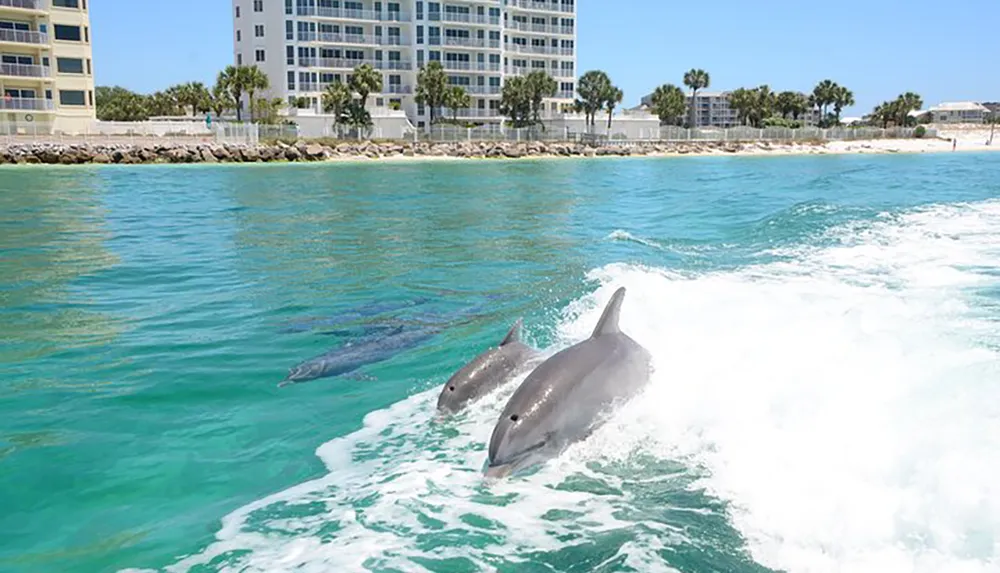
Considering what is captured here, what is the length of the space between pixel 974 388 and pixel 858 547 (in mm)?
2703

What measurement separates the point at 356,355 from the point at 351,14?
A: 10183cm

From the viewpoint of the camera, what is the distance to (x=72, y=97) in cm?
7650

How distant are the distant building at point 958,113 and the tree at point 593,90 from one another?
10839 centimetres

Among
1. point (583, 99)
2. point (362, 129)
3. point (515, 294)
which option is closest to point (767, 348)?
point (515, 294)

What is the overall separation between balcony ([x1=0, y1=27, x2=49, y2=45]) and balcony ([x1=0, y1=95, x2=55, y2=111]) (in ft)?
17.0

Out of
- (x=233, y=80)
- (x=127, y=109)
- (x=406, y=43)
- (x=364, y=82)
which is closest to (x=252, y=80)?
(x=233, y=80)

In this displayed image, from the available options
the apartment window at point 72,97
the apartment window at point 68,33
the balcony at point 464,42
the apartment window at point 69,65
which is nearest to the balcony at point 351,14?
the balcony at point 464,42

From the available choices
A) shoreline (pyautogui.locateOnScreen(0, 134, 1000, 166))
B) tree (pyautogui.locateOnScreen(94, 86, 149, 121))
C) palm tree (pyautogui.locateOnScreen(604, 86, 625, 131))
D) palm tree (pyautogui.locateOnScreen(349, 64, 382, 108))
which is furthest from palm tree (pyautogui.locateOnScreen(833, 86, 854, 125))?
tree (pyautogui.locateOnScreen(94, 86, 149, 121))

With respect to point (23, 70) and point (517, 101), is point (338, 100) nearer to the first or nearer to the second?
point (517, 101)

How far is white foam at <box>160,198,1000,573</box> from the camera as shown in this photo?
499 centimetres

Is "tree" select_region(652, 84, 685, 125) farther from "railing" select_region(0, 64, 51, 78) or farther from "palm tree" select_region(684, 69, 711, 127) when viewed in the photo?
"railing" select_region(0, 64, 51, 78)

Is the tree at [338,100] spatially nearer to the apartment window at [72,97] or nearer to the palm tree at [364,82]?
the palm tree at [364,82]

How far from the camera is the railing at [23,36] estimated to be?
72.2 m

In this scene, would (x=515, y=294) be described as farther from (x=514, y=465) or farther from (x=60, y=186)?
(x=60, y=186)
